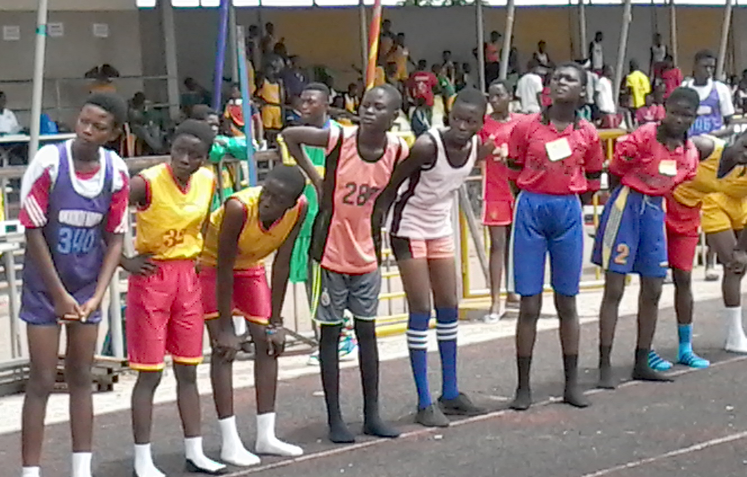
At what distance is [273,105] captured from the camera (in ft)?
76.6

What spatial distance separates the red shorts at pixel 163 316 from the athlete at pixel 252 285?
21cm

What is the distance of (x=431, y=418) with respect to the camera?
27.4ft

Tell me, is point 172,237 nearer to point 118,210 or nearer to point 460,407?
point 118,210

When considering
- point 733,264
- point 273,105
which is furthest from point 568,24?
point 733,264

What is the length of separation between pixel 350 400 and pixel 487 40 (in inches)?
916

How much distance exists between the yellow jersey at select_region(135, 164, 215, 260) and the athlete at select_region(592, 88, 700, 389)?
3.18m

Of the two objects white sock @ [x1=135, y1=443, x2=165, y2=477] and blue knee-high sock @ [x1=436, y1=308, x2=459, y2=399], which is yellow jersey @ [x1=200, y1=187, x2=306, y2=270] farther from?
blue knee-high sock @ [x1=436, y1=308, x2=459, y2=399]

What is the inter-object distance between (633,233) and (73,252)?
4012mm

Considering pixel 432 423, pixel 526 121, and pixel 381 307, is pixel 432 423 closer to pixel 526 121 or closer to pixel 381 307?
pixel 526 121

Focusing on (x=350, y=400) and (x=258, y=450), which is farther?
(x=350, y=400)

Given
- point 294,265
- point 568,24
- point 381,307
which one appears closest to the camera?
point 294,265

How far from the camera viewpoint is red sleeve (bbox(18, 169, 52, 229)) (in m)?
6.55

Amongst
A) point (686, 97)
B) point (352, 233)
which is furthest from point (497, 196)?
point (352, 233)

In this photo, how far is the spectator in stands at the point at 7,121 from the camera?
21562mm
